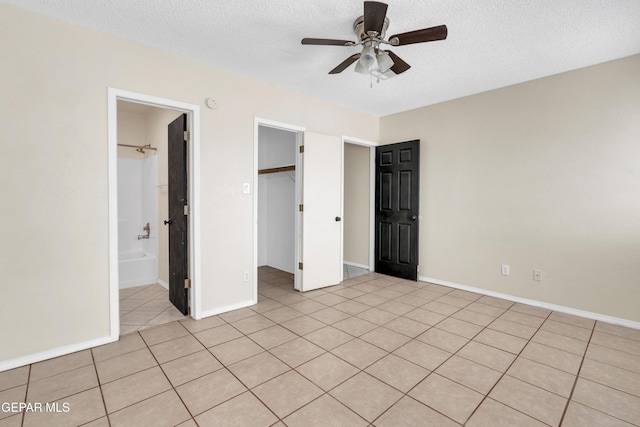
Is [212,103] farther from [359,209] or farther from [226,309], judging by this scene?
[359,209]

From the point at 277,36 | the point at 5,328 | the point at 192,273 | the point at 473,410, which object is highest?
the point at 277,36

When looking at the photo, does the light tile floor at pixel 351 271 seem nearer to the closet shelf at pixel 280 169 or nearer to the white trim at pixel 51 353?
the closet shelf at pixel 280 169

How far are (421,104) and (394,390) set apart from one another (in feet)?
12.3

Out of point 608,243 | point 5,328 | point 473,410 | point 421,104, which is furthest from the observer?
point 421,104

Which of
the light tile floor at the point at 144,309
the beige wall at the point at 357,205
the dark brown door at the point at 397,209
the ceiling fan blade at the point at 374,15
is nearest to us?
the ceiling fan blade at the point at 374,15

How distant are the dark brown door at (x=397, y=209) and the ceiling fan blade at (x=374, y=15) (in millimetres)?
2574

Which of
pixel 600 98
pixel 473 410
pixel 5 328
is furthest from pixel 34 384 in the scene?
pixel 600 98

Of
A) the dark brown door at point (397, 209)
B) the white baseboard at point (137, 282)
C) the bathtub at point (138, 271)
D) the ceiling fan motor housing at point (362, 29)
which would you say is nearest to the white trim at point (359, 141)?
the dark brown door at point (397, 209)

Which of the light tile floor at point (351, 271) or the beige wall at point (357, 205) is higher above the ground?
the beige wall at point (357, 205)

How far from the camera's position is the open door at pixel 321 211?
12.8 ft

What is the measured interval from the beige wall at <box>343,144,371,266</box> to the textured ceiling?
1958mm

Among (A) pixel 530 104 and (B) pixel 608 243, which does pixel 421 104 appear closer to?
(A) pixel 530 104

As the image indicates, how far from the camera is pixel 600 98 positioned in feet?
9.83

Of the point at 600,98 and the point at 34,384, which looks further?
the point at 600,98
